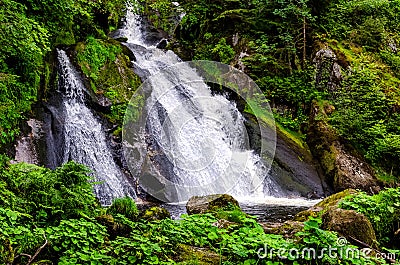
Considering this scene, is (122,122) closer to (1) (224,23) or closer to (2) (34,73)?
(2) (34,73)

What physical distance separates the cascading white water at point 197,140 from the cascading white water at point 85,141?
0.97m

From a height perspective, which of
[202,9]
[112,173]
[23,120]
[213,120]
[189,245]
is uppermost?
[202,9]

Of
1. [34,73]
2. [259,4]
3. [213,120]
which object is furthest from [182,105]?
[259,4]

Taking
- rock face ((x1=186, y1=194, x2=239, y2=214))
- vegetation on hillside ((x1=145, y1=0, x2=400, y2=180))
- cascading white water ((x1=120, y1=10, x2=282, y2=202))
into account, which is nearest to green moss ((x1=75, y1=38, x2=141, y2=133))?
cascading white water ((x1=120, y1=10, x2=282, y2=202))

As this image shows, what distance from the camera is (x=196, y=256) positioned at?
3459 millimetres

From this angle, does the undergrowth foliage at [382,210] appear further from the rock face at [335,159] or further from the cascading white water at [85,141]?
the rock face at [335,159]

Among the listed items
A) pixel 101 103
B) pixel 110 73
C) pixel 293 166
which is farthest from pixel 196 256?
pixel 110 73

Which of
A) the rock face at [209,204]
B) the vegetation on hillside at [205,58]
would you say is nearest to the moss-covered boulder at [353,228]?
the vegetation on hillside at [205,58]

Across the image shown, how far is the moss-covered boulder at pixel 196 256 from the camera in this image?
335cm

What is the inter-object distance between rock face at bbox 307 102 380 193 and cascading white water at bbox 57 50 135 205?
760 cm

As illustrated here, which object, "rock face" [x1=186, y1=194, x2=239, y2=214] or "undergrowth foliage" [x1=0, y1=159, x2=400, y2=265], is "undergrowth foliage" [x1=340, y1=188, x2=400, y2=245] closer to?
"undergrowth foliage" [x1=0, y1=159, x2=400, y2=265]

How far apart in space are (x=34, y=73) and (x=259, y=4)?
11.8 m

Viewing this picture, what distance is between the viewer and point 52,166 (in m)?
10.0

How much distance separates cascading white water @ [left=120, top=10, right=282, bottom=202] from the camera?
1212cm
